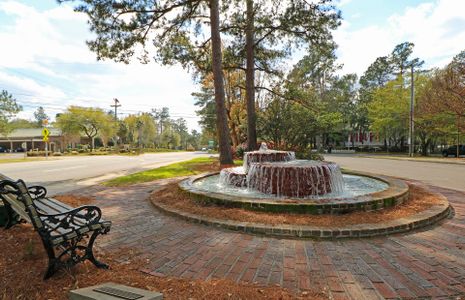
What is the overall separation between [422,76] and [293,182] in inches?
1346

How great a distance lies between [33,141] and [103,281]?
6296cm

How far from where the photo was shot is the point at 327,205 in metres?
4.59

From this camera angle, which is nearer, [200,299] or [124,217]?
[200,299]

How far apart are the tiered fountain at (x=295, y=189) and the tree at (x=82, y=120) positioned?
45202 millimetres

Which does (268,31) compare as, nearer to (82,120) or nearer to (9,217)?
(9,217)

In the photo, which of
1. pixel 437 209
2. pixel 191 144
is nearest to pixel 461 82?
pixel 437 209

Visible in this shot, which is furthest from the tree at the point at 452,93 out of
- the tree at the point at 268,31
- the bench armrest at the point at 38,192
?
the bench armrest at the point at 38,192

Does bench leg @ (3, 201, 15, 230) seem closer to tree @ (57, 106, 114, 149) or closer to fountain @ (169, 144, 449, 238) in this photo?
fountain @ (169, 144, 449, 238)

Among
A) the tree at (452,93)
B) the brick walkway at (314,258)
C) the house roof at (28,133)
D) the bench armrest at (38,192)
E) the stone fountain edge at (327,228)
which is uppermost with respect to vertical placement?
the tree at (452,93)

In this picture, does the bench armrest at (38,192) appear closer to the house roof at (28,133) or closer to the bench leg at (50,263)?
the bench leg at (50,263)

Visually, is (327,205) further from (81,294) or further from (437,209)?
(81,294)

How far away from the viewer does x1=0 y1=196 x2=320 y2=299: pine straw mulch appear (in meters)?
2.36

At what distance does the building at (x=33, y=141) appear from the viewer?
2104 inches

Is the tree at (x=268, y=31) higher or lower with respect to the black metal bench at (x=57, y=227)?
higher
